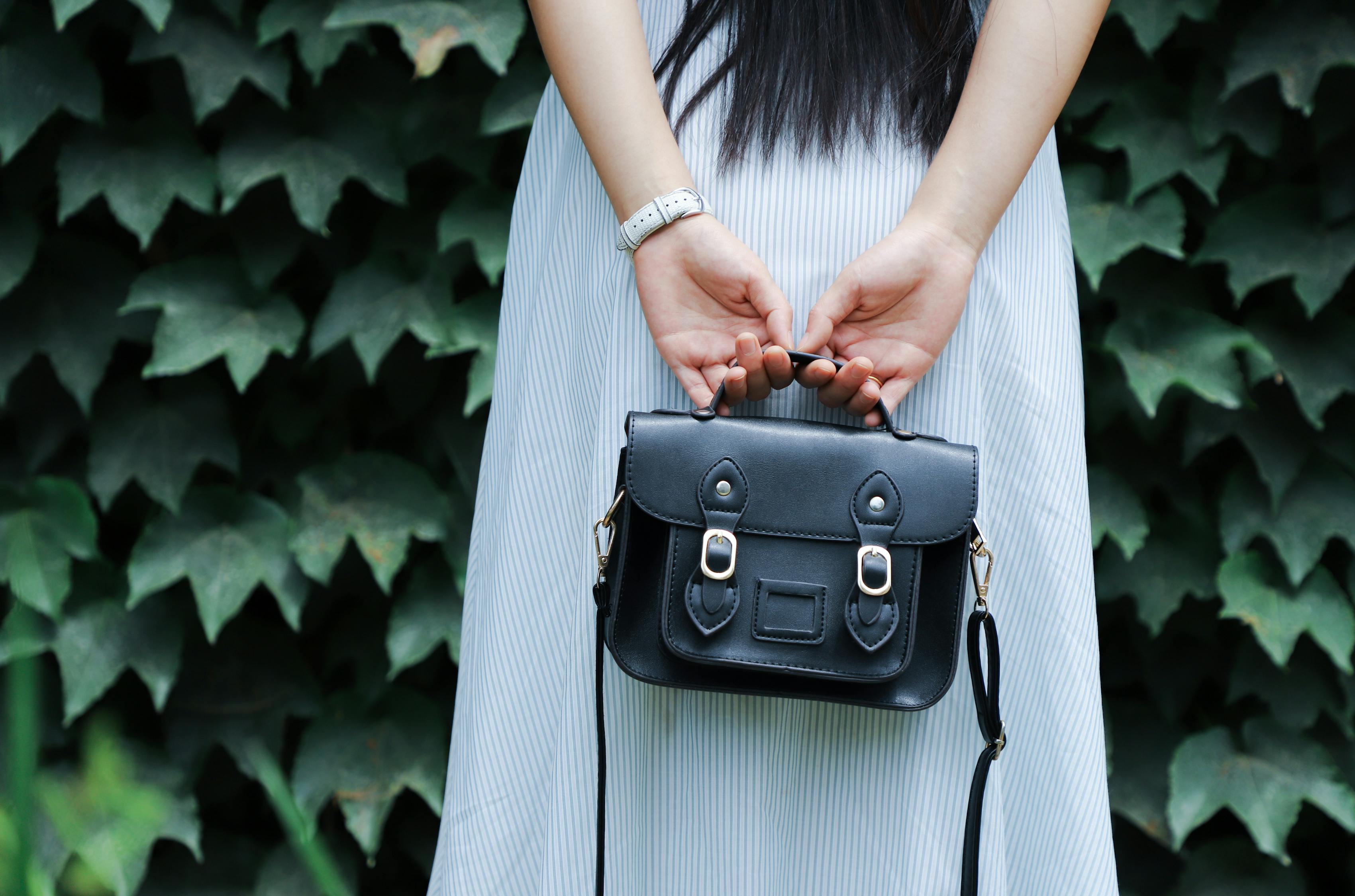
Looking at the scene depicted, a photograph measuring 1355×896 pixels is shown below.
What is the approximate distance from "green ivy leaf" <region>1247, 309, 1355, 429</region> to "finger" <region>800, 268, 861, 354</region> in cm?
92

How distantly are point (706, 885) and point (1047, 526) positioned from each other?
12.7 inches

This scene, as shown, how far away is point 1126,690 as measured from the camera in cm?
144

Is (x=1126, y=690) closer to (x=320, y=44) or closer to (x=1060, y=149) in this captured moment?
(x=1060, y=149)

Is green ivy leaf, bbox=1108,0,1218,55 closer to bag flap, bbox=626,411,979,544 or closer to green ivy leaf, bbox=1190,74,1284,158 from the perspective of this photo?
green ivy leaf, bbox=1190,74,1284,158

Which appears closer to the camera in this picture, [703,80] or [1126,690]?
→ [703,80]

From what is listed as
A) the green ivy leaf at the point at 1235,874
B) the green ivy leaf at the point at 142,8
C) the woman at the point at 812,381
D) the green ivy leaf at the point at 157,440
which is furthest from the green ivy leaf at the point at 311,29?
the green ivy leaf at the point at 1235,874

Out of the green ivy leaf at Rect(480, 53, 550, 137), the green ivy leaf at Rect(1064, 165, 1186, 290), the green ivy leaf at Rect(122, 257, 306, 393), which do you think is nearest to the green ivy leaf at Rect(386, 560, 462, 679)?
the green ivy leaf at Rect(122, 257, 306, 393)

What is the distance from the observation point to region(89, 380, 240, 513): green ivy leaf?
1268 millimetres

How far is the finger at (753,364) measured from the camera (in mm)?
551

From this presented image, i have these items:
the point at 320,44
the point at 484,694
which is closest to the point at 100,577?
the point at 320,44

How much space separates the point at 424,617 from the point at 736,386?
0.86 metres

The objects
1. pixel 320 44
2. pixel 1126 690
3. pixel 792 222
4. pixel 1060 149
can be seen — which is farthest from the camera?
pixel 1126 690

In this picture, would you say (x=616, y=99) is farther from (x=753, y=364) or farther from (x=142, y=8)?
(x=142, y=8)

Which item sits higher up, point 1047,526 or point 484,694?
point 1047,526
